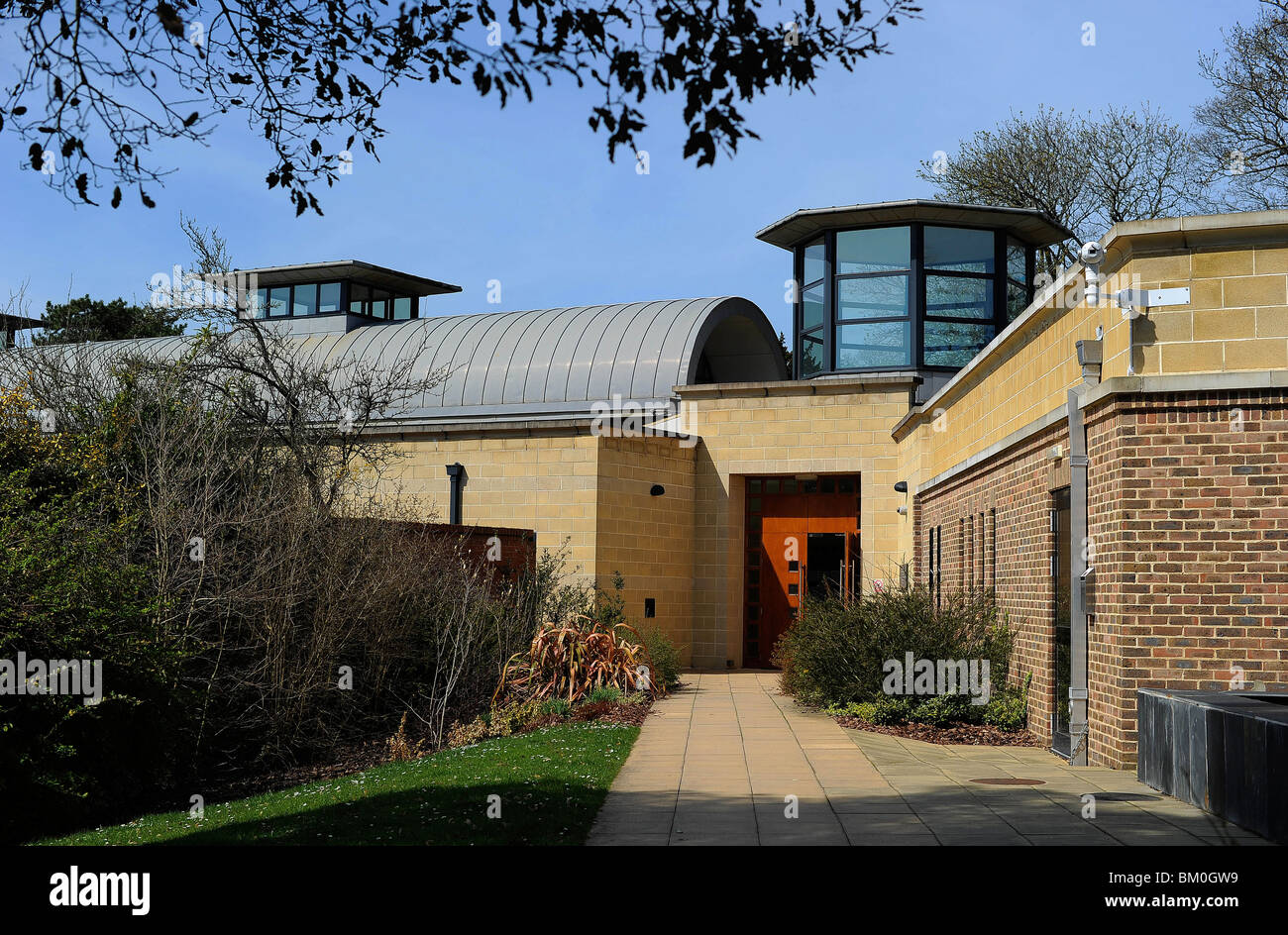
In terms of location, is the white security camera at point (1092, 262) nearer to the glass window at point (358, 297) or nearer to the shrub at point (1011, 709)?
the shrub at point (1011, 709)

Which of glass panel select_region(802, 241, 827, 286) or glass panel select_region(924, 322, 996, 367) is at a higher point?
glass panel select_region(802, 241, 827, 286)

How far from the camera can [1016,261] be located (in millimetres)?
22375

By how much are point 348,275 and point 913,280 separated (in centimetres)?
1497

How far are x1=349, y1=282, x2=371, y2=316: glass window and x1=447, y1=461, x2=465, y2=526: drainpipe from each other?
11923 millimetres

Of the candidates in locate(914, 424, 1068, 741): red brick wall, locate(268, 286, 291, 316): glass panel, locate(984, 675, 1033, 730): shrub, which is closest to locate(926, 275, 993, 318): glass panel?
locate(914, 424, 1068, 741): red brick wall

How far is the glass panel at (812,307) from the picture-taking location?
2220 cm

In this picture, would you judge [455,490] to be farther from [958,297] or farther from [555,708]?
[958,297]

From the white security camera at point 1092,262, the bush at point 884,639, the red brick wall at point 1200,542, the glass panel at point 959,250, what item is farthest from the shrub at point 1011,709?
the glass panel at point 959,250

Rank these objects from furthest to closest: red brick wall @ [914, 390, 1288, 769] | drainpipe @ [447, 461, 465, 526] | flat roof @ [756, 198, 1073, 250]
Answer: flat roof @ [756, 198, 1073, 250], drainpipe @ [447, 461, 465, 526], red brick wall @ [914, 390, 1288, 769]

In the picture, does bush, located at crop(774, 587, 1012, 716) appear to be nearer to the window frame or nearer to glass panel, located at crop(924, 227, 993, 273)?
the window frame

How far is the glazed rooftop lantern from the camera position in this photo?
21375 millimetres
